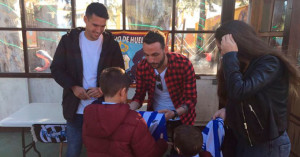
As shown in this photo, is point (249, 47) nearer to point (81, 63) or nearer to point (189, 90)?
point (189, 90)

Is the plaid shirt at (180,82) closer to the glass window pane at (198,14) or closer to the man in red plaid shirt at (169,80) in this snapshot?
the man in red plaid shirt at (169,80)

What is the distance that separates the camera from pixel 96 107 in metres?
1.38

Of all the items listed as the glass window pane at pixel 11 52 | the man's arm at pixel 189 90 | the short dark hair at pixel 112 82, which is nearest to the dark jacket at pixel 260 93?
the man's arm at pixel 189 90

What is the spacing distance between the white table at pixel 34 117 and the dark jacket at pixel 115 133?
135 centimetres

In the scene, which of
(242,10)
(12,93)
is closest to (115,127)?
(242,10)

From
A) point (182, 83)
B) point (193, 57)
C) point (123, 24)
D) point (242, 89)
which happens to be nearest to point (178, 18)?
point (193, 57)

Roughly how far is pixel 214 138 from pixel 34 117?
2247mm

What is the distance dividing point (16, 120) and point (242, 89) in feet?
8.51

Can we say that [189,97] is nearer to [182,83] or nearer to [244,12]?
[182,83]

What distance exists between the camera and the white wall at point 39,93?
360 centimetres

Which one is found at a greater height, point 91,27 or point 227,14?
point 227,14

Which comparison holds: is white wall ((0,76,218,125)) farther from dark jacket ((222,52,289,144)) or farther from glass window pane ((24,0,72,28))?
dark jacket ((222,52,289,144))

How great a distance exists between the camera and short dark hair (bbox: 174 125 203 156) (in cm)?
138

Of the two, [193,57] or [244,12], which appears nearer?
[244,12]
